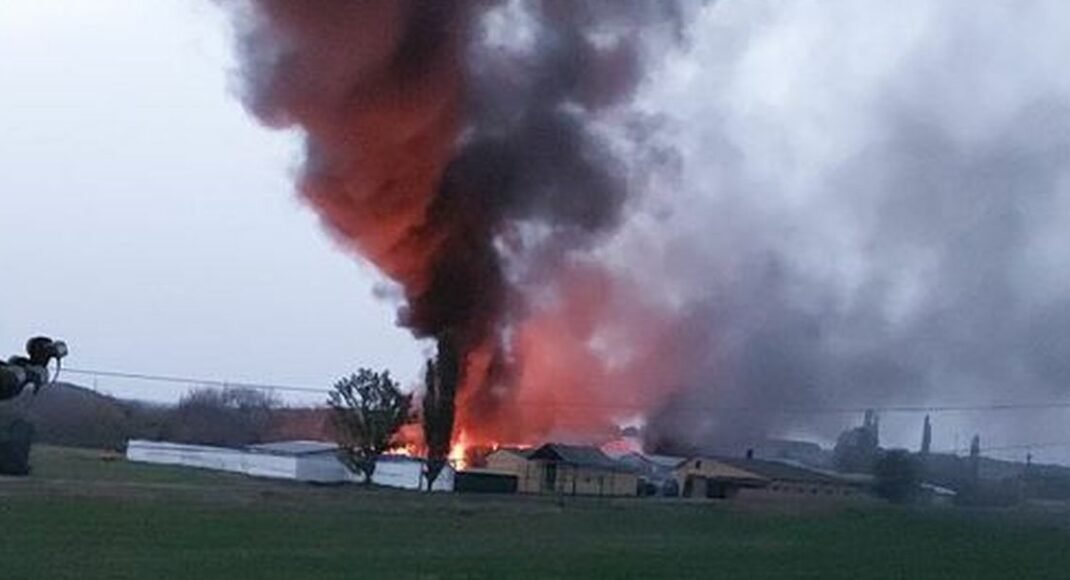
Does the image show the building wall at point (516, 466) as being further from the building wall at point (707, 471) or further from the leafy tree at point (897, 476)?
the leafy tree at point (897, 476)

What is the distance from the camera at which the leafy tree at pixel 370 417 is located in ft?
273

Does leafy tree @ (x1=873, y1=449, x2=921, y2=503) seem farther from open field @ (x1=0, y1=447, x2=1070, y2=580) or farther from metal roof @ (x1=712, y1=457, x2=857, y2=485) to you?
open field @ (x1=0, y1=447, x2=1070, y2=580)

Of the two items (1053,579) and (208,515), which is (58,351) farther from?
(208,515)

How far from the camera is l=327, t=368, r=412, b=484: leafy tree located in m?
83.1

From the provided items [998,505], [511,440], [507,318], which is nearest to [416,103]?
[507,318]

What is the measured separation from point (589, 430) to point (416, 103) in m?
28.9

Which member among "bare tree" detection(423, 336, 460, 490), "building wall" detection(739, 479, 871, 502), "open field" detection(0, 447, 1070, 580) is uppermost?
"bare tree" detection(423, 336, 460, 490)

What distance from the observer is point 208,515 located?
2018 inches

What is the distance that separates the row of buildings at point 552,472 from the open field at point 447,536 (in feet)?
30.3

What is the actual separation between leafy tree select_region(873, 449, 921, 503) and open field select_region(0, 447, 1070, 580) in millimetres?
17612

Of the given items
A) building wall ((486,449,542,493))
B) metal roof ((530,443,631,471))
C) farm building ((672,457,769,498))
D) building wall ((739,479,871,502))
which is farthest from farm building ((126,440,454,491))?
building wall ((739,479,871,502))

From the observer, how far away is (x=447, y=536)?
5059 centimetres

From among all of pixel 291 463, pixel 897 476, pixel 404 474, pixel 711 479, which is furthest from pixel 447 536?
pixel 897 476

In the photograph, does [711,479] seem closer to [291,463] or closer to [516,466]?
[516,466]
